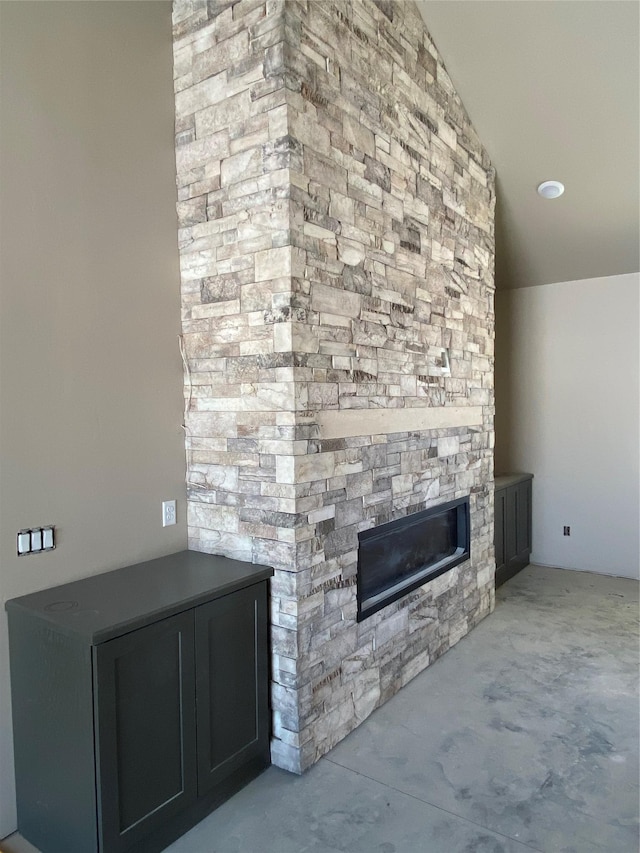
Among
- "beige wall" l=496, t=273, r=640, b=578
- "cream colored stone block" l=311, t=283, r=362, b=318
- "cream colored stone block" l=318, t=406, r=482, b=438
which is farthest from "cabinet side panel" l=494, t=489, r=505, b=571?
"cream colored stone block" l=311, t=283, r=362, b=318

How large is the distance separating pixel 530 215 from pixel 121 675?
4.19m

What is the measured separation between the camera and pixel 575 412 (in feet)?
17.3

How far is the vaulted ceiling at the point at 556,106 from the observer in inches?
123

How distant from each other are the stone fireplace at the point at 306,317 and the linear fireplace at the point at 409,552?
0.07m

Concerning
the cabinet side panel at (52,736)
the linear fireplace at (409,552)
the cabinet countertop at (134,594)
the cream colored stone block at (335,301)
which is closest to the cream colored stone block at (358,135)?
the cream colored stone block at (335,301)

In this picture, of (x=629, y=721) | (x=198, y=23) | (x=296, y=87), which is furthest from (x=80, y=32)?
(x=629, y=721)

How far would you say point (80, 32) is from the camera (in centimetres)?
223

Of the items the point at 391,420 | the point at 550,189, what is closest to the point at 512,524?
the point at 391,420

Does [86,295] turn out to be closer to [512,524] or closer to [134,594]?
[134,594]

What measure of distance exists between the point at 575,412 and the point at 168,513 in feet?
13.2

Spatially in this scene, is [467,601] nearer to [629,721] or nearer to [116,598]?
[629,721]

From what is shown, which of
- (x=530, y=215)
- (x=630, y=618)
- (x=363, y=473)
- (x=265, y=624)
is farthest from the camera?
(x=530, y=215)

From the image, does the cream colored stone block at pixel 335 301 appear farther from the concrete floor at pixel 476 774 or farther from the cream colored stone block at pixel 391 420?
the concrete floor at pixel 476 774

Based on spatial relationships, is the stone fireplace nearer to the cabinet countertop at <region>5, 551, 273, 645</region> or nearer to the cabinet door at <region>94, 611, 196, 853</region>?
the cabinet countertop at <region>5, 551, 273, 645</region>
